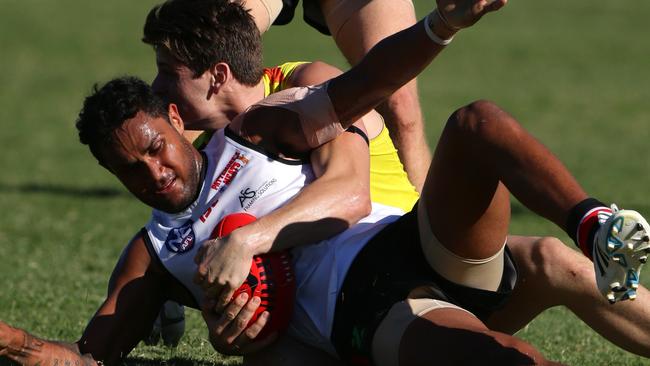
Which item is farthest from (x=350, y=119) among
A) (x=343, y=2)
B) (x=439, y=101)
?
(x=439, y=101)

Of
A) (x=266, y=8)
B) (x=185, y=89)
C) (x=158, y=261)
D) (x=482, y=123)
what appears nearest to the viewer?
(x=482, y=123)

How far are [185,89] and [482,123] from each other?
156cm

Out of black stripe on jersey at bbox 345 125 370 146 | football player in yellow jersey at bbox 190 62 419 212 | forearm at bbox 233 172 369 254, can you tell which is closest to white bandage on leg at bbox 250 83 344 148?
black stripe on jersey at bbox 345 125 370 146

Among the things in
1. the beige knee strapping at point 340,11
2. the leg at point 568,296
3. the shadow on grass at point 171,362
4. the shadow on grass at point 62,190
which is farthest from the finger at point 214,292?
the shadow on grass at point 62,190

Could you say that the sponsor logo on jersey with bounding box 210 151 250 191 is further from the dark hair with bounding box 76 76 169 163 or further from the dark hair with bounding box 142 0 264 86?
the dark hair with bounding box 142 0 264 86

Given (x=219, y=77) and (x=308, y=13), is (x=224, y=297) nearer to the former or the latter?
(x=219, y=77)

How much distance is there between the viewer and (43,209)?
33.8 ft

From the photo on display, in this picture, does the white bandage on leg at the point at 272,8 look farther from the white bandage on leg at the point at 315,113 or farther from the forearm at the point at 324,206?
the forearm at the point at 324,206

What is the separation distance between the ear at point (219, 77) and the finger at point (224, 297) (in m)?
1.19

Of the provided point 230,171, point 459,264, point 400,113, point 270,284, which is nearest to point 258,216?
point 230,171

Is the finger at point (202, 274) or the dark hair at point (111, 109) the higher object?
the dark hair at point (111, 109)

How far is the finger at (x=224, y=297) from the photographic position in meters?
4.04

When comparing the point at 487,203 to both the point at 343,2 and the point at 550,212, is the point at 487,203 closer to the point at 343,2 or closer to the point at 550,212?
the point at 550,212

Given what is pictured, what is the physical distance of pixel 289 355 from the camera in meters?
4.28
